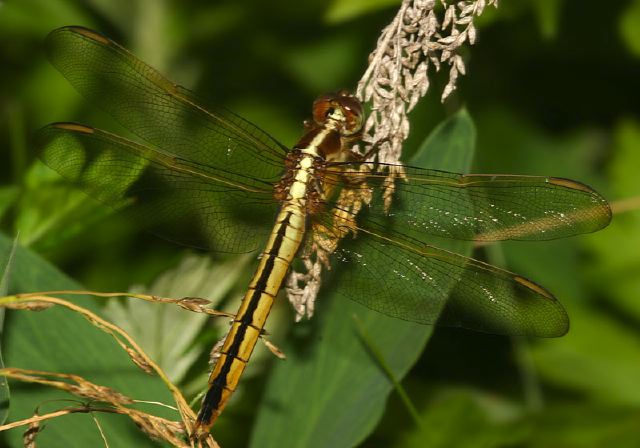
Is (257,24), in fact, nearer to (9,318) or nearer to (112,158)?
(112,158)

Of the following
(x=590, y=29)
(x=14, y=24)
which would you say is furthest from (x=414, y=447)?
(x=14, y=24)

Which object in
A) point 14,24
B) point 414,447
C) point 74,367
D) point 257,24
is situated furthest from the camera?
point 257,24

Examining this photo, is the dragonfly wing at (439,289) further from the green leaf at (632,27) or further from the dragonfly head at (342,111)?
the green leaf at (632,27)

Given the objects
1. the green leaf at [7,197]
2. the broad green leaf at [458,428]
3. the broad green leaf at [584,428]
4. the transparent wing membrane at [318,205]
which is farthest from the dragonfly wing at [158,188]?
the broad green leaf at [584,428]

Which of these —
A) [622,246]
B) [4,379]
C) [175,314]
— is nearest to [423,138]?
[622,246]

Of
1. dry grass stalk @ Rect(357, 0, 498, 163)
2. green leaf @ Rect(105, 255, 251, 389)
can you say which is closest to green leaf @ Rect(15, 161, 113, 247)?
green leaf @ Rect(105, 255, 251, 389)

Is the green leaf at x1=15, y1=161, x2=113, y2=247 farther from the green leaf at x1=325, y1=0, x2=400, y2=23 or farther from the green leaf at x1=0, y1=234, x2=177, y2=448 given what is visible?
the green leaf at x1=325, y1=0, x2=400, y2=23
